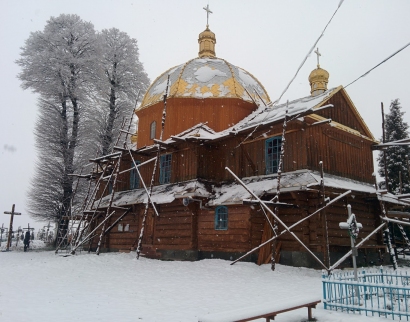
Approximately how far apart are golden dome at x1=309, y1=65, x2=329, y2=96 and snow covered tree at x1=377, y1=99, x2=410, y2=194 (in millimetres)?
9865

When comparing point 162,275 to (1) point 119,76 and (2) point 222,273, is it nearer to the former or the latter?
(2) point 222,273

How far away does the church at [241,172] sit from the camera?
15.2m

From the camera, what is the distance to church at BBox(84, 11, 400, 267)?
15250 millimetres

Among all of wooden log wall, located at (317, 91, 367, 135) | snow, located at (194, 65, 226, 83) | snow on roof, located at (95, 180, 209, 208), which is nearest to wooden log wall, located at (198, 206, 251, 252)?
snow on roof, located at (95, 180, 209, 208)

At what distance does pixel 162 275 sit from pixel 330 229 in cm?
716

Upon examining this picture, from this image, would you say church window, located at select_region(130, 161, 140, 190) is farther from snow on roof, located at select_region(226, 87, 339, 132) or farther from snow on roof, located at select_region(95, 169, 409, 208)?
snow on roof, located at select_region(226, 87, 339, 132)

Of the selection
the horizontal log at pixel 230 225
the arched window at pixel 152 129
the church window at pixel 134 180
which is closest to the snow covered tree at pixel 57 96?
the church window at pixel 134 180

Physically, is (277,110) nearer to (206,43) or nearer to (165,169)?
(165,169)

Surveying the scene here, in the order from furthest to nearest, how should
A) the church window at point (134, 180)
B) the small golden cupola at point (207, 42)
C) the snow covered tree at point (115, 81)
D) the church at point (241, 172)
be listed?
the snow covered tree at point (115, 81)
the small golden cupola at point (207, 42)
the church window at point (134, 180)
the church at point (241, 172)

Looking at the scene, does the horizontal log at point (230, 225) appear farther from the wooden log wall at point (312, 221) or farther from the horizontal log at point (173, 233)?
the wooden log wall at point (312, 221)

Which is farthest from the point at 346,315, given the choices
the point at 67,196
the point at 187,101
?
the point at 67,196

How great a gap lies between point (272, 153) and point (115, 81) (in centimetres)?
1801

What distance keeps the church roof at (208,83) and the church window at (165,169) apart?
3.41 m

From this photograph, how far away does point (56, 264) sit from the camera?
16.2 metres
